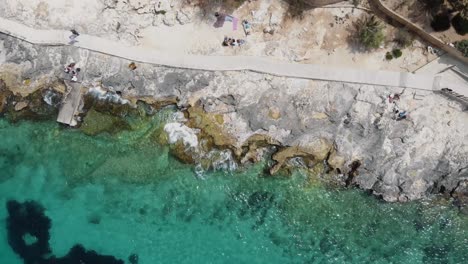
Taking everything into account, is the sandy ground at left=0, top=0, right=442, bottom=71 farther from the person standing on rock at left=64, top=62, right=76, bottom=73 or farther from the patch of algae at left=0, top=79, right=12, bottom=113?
the patch of algae at left=0, top=79, right=12, bottom=113

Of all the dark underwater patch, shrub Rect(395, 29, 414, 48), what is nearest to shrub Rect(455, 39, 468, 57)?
shrub Rect(395, 29, 414, 48)

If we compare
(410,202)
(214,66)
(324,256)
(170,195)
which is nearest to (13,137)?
(170,195)

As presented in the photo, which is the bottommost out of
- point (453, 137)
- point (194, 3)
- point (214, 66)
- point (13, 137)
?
point (13, 137)

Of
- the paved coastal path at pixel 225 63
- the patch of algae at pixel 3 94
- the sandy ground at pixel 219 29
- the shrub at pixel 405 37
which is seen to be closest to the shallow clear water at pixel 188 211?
the patch of algae at pixel 3 94

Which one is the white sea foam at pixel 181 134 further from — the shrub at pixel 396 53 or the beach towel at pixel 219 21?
the shrub at pixel 396 53

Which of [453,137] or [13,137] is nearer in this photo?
[453,137]

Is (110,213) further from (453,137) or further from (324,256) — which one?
(453,137)
